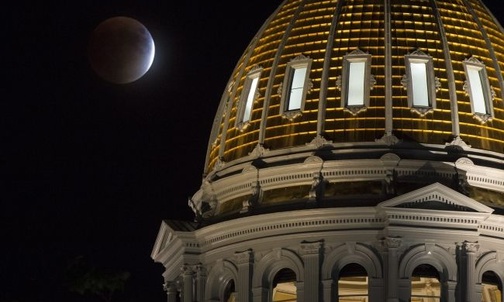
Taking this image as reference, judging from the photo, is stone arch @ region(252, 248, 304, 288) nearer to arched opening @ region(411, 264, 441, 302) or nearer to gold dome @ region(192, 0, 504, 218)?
gold dome @ region(192, 0, 504, 218)

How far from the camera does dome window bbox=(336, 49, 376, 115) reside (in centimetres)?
9906

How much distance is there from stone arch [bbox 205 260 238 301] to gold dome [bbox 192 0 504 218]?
2.18 m

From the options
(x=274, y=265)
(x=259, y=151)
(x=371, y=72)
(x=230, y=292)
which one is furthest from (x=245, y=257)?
(x=371, y=72)

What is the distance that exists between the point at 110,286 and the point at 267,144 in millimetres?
13912

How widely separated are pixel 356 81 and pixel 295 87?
2275 mm

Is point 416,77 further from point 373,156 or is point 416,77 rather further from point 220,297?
point 220,297

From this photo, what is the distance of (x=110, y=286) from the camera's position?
87.8m

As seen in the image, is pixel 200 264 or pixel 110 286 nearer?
pixel 110 286

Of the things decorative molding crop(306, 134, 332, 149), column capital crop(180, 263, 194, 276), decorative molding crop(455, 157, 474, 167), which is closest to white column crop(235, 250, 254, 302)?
column capital crop(180, 263, 194, 276)

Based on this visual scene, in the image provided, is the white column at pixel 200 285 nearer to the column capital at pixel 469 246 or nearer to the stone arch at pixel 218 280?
the stone arch at pixel 218 280

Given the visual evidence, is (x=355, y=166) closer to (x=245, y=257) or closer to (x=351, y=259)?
(x=351, y=259)

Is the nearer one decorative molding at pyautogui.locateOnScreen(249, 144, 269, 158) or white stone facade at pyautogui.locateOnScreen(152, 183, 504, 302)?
white stone facade at pyautogui.locateOnScreen(152, 183, 504, 302)

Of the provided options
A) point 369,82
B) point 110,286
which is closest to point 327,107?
point 369,82

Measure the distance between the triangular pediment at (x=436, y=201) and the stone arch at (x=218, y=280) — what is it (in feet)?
23.9
